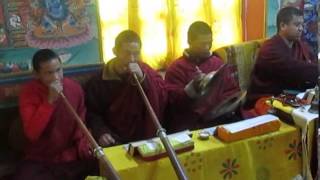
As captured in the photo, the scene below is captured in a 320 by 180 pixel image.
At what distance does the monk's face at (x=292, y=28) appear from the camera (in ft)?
9.71

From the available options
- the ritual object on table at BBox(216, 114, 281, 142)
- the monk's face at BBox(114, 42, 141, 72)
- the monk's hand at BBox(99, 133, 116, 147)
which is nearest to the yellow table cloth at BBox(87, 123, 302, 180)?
the ritual object on table at BBox(216, 114, 281, 142)

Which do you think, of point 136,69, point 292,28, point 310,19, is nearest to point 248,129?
point 136,69

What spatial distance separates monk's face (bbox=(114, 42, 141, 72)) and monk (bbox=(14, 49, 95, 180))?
0.32 m

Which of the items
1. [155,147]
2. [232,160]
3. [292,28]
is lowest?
[232,160]

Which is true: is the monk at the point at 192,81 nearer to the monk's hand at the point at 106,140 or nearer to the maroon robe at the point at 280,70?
the maroon robe at the point at 280,70

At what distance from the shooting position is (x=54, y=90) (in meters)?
2.20

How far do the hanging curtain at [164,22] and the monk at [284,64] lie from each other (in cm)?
39

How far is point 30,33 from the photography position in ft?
8.47

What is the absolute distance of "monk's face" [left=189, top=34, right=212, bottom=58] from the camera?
2.63 metres

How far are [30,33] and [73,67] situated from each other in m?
0.30

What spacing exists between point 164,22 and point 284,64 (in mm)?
813

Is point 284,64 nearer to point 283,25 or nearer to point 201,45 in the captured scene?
point 283,25

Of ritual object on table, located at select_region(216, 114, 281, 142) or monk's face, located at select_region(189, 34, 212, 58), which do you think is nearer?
ritual object on table, located at select_region(216, 114, 281, 142)

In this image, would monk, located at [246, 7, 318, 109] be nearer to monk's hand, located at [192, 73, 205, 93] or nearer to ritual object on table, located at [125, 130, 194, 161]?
monk's hand, located at [192, 73, 205, 93]
